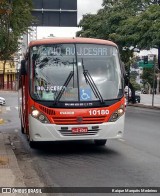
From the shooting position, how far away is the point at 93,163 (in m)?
11.0

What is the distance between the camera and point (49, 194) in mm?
8086

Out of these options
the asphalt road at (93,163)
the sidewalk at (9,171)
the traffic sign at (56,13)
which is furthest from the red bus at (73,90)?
the traffic sign at (56,13)

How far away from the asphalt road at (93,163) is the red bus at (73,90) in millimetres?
554

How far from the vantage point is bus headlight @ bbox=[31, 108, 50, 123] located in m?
11.9

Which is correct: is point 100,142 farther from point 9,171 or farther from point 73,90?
point 9,171

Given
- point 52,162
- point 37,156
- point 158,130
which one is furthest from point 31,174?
point 158,130

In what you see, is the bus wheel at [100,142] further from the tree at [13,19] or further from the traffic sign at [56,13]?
the traffic sign at [56,13]

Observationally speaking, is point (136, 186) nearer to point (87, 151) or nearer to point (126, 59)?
point (87, 151)

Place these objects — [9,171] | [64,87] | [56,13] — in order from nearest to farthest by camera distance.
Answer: [9,171] < [64,87] < [56,13]

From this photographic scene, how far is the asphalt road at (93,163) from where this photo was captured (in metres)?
9.04

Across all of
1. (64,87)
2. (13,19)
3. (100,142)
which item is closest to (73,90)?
(64,87)

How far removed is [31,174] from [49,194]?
191cm

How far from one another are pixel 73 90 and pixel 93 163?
2094mm

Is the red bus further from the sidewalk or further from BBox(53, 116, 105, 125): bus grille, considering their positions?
the sidewalk
